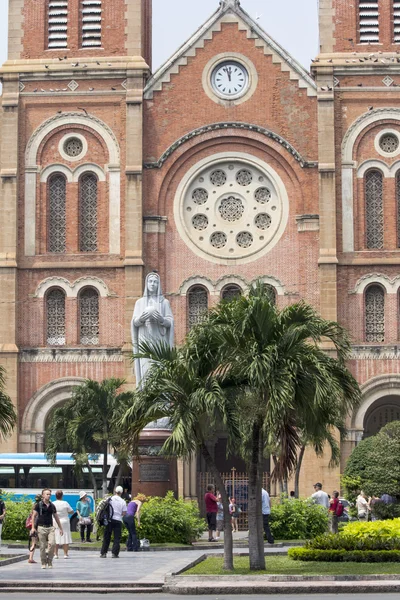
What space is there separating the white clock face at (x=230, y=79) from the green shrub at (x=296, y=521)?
22491mm

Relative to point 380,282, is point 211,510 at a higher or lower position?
lower

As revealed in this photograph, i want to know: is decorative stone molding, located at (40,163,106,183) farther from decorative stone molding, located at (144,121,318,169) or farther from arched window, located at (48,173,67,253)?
decorative stone molding, located at (144,121,318,169)

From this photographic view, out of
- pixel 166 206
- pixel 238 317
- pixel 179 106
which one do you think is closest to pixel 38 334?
pixel 166 206

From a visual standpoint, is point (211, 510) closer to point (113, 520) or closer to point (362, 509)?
point (113, 520)

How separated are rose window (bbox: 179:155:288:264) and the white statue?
54.3 ft

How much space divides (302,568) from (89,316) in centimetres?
2816

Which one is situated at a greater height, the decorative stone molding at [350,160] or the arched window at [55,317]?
the decorative stone molding at [350,160]

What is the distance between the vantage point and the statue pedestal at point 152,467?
1419 inches

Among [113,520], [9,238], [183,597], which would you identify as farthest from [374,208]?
[183,597]

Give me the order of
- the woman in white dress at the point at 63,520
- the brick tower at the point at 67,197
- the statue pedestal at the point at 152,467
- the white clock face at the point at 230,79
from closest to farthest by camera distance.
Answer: the woman in white dress at the point at 63,520 → the statue pedestal at the point at 152,467 → the brick tower at the point at 67,197 → the white clock face at the point at 230,79

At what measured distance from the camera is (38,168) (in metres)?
54.8

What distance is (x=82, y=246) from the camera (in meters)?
54.6

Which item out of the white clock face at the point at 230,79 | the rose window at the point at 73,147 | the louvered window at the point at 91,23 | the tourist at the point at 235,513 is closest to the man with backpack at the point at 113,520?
the tourist at the point at 235,513

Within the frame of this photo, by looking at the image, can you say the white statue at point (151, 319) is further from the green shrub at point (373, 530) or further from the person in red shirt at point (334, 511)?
the green shrub at point (373, 530)
